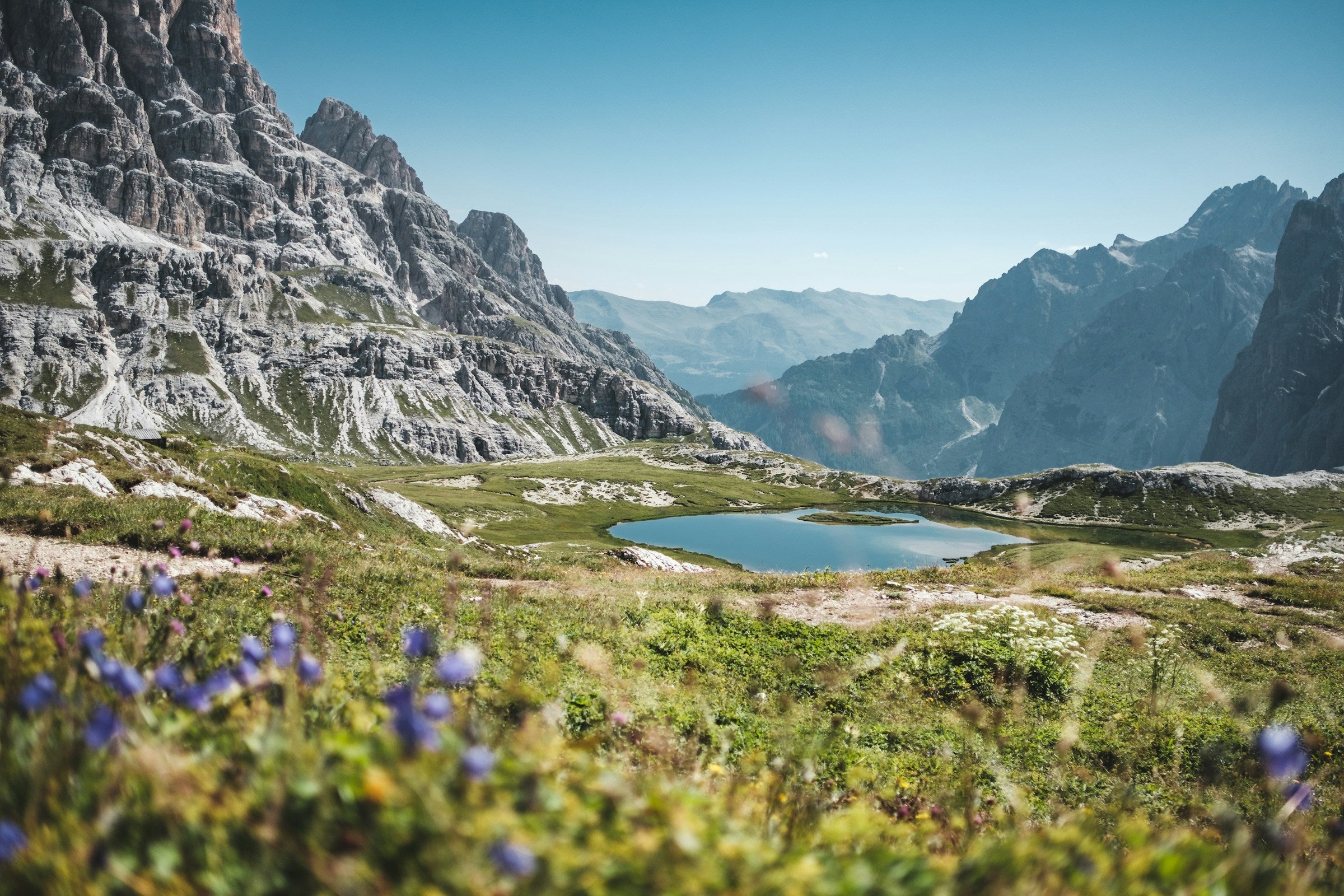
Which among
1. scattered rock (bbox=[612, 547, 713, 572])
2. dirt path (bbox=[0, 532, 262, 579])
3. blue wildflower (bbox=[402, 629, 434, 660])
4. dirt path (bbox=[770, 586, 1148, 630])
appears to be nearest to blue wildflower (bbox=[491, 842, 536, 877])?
blue wildflower (bbox=[402, 629, 434, 660])

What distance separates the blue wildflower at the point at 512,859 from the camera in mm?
1618

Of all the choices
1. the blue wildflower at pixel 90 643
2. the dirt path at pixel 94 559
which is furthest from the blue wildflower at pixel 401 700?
the dirt path at pixel 94 559

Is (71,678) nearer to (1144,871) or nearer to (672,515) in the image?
(1144,871)

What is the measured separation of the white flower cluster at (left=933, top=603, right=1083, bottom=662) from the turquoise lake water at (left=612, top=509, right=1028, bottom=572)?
241 feet

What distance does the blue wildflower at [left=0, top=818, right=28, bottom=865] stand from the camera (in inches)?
69.4

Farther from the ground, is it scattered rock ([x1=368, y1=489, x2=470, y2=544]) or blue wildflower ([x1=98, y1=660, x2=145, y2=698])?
blue wildflower ([x1=98, y1=660, x2=145, y2=698])

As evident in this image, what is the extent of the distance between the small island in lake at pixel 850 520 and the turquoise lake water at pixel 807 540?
2.94 meters

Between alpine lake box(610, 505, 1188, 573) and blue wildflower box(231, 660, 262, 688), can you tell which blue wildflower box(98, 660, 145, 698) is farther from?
alpine lake box(610, 505, 1188, 573)

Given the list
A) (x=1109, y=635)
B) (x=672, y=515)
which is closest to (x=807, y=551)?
(x=672, y=515)

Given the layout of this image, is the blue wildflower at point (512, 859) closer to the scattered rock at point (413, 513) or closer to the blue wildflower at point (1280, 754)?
the blue wildflower at point (1280, 754)

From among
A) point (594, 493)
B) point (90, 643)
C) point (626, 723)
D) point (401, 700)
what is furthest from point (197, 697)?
point (594, 493)

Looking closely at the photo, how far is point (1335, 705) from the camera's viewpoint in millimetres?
13656

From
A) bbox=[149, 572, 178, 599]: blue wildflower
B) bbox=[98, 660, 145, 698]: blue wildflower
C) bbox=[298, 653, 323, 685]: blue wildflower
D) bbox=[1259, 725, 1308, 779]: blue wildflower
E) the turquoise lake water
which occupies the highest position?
bbox=[98, 660, 145, 698]: blue wildflower

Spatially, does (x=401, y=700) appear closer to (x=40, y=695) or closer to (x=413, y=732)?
(x=413, y=732)
